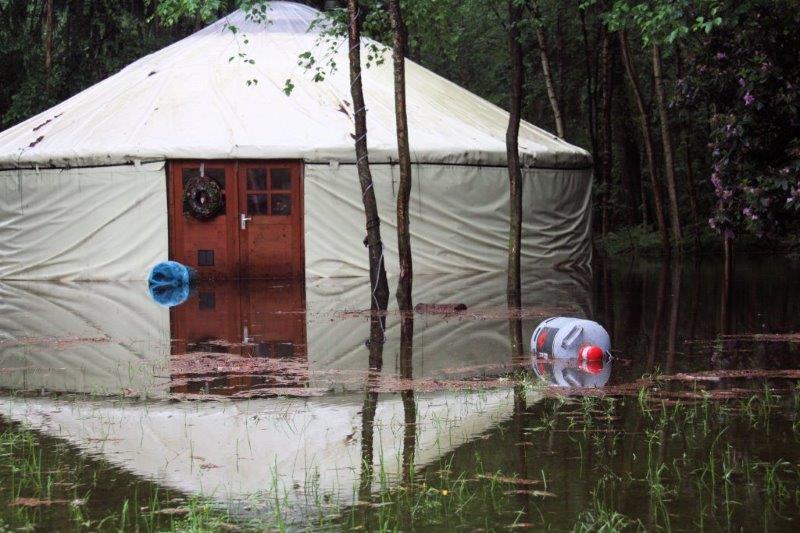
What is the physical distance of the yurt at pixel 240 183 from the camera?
539 inches

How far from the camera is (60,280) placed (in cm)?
1416

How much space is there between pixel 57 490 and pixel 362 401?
70.0 inches

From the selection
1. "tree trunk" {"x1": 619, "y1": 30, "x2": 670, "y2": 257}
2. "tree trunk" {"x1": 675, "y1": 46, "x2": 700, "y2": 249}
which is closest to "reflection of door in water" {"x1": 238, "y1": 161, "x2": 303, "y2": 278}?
"tree trunk" {"x1": 619, "y1": 30, "x2": 670, "y2": 257}

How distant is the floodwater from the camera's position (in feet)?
10.5

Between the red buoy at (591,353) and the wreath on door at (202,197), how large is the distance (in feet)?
27.4

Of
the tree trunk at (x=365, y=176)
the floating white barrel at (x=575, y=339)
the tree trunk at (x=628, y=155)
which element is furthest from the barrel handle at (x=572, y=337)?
the tree trunk at (x=628, y=155)

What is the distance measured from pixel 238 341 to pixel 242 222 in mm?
6673

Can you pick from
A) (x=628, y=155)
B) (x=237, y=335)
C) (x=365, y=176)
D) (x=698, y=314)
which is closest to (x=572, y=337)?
(x=237, y=335)

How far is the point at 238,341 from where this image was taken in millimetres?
7340

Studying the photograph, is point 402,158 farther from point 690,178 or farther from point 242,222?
point 690,178

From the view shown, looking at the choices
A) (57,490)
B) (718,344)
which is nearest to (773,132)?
(718,344)

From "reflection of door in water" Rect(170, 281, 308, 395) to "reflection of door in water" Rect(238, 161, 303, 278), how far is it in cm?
198

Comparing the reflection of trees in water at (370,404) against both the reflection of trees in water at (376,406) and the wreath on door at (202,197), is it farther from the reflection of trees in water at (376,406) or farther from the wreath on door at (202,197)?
the wreath on door at (202,197)

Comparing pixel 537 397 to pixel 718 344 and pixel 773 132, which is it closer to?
pixel 718 344
